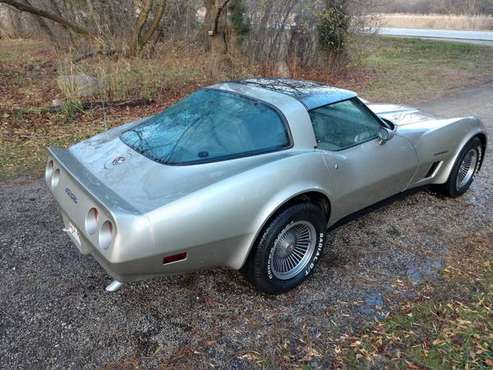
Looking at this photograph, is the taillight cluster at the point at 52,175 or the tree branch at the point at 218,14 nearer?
the taillight cluster at the point at 52,175

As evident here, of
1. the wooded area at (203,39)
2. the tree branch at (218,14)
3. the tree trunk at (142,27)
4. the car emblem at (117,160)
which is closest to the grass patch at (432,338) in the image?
the car emblem at (117,160)

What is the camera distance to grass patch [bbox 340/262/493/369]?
2295 millimetres

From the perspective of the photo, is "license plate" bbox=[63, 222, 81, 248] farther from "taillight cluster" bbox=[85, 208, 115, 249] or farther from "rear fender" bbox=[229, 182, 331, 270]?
"rear fender" bbox=[229, 182, 331, 270]

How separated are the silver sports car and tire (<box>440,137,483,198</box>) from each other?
46cm

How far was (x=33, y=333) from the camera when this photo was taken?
7.93 feet

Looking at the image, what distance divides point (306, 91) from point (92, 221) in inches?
72.7

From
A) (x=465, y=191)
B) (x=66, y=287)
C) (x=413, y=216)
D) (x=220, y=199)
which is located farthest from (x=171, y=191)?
(x=465, y=191)

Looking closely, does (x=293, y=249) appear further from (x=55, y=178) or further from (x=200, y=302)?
(x=55, y=178)

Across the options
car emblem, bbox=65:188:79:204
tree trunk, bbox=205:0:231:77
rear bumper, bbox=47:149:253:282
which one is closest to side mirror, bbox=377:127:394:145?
rear bumper, bbox=47:149:253:282

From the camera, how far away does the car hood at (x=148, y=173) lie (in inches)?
88.5

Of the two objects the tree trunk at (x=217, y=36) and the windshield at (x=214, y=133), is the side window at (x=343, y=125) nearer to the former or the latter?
the windshield at (x=214, y=133)

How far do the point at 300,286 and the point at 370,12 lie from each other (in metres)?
9.90

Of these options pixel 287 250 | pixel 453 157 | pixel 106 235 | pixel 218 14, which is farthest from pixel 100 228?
pixel 218 14

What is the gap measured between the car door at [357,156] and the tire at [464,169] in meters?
0.70
